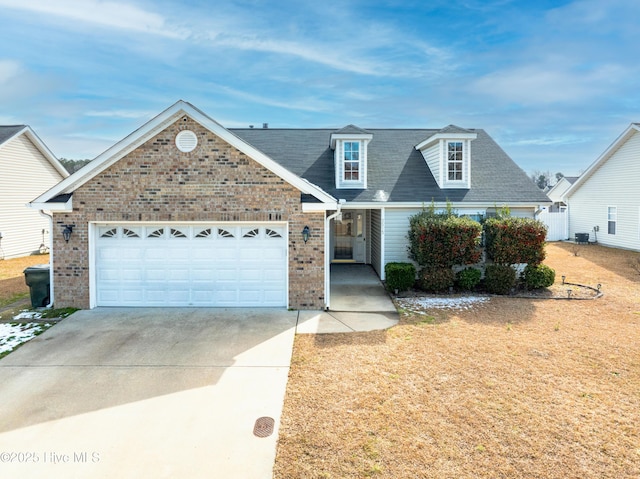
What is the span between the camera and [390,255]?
13227mm

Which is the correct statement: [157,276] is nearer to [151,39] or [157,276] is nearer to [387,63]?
[151,39]

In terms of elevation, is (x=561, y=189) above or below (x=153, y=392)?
above

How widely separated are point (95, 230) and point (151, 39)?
811cm

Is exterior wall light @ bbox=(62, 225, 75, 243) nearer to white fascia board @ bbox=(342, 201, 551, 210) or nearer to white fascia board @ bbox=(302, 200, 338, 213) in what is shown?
white fascia board @ bbox=(302, 200, 338, 213)

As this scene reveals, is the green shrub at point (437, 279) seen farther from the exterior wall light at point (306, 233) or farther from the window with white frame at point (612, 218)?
the window with white frame at point (612, 218)

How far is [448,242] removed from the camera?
1095 centimetres

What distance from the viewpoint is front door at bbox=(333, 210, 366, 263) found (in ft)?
54.7

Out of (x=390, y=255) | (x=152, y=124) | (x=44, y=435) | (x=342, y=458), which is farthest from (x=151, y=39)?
(x=342, y=458)

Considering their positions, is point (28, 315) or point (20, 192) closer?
point (28, 315)

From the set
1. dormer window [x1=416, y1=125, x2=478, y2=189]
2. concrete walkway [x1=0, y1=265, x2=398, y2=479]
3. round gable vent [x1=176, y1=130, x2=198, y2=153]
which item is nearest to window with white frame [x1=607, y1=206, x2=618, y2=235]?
dormer window [x1=416, y1=125, x2=478, y2=189]

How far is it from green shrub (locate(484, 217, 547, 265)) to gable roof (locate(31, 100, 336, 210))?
229 inches

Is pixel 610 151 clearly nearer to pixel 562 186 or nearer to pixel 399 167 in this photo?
pixel 562 186

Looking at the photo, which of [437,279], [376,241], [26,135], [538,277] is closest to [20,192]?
[26,135]

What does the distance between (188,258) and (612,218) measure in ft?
76.8
